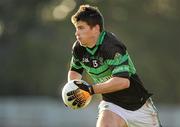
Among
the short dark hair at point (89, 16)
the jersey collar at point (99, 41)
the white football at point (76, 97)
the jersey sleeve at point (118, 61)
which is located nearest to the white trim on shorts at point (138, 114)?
the white football at point (76, 97)

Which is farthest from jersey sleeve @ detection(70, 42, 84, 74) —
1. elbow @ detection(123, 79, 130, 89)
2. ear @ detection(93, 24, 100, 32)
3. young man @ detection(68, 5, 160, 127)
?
elbow @ detection(123, 79, 130, 89)

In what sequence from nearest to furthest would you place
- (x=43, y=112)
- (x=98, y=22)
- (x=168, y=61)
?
1. (x=98, y=22)
2. (x=43, y=112)
3. (x=168, y=61)

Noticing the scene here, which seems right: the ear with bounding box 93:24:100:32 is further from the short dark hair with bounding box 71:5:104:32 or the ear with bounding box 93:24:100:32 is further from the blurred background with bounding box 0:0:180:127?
the blurred background with bounding box 0:0:180:127

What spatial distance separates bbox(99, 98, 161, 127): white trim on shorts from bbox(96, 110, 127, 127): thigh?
5cm

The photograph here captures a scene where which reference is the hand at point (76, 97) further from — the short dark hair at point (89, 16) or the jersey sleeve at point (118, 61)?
Result: the short dark hair at point (89, 16)

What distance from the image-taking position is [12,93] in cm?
3809

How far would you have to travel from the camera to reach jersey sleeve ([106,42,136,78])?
9156 mm

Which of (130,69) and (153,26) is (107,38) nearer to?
(130,69)

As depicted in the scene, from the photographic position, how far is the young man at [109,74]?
9.16 meters

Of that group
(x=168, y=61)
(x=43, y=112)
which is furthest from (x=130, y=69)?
(x=168, y=61)

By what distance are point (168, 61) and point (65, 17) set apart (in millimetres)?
5058

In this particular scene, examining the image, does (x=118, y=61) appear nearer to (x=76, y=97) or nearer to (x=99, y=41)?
(x=99, y=41)

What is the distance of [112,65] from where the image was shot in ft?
30.2

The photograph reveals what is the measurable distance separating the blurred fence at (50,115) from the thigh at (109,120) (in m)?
20.6
